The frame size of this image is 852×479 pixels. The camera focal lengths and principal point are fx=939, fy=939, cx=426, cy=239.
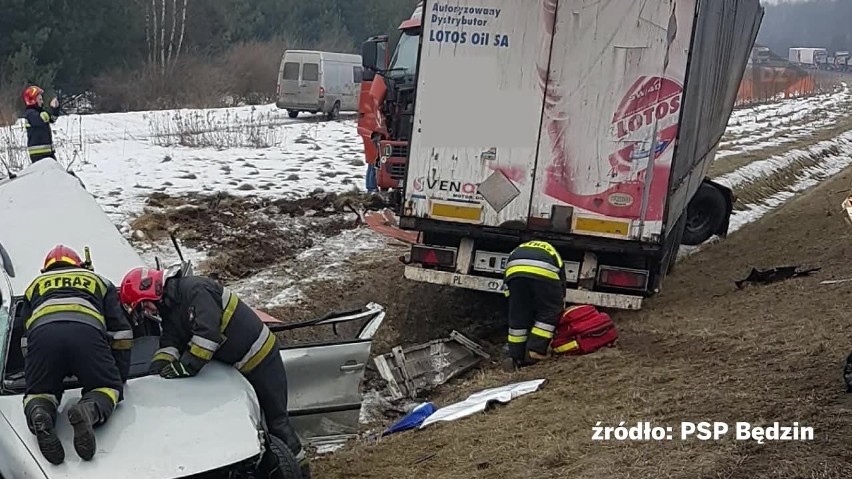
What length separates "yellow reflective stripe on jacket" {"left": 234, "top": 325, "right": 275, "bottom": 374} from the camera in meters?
5.05

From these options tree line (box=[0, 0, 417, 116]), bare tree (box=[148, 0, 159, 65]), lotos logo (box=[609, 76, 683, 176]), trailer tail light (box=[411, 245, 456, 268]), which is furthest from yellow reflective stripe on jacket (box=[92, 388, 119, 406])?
bare tree (box=[148, 0, 159, 65])

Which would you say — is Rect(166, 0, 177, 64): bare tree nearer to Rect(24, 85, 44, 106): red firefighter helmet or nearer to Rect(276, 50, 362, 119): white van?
Rect(276, 50, 362, 119): white van

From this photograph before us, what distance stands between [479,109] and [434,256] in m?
1.43

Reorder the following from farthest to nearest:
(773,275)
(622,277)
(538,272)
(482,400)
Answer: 1. (773,275)
2. (622,277)
3. (538,272)
4. (482,400)

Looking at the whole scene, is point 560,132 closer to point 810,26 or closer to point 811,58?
point 811,58

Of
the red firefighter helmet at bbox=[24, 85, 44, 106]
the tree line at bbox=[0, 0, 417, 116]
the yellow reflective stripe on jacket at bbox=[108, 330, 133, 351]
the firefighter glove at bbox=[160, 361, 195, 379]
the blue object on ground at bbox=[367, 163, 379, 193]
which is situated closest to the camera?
the yellow reflective stripe on jacket at bbox=[108, 330, 133, 351]

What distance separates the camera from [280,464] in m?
4.63

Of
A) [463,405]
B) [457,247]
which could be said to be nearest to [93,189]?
[457,247]

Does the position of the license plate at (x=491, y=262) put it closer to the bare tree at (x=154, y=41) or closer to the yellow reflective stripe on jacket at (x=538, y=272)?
the yellow reflective stripe on jacket at (x=538, y=272)

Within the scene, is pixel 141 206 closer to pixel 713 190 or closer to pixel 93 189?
pixel 93 189

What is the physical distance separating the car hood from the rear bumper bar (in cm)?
386

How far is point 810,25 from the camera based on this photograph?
139 m

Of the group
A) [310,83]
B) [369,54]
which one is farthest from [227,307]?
[310,83]

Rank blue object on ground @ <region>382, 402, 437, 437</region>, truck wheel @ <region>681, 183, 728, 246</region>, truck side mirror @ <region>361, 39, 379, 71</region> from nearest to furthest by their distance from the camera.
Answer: blue object on ground @ <region>382, 402, 437, 437</region>, truck side mirror @ <region>361, 39, 379, 71</region>, truck wheel @ <region>681, 183, 728, 246</region>
